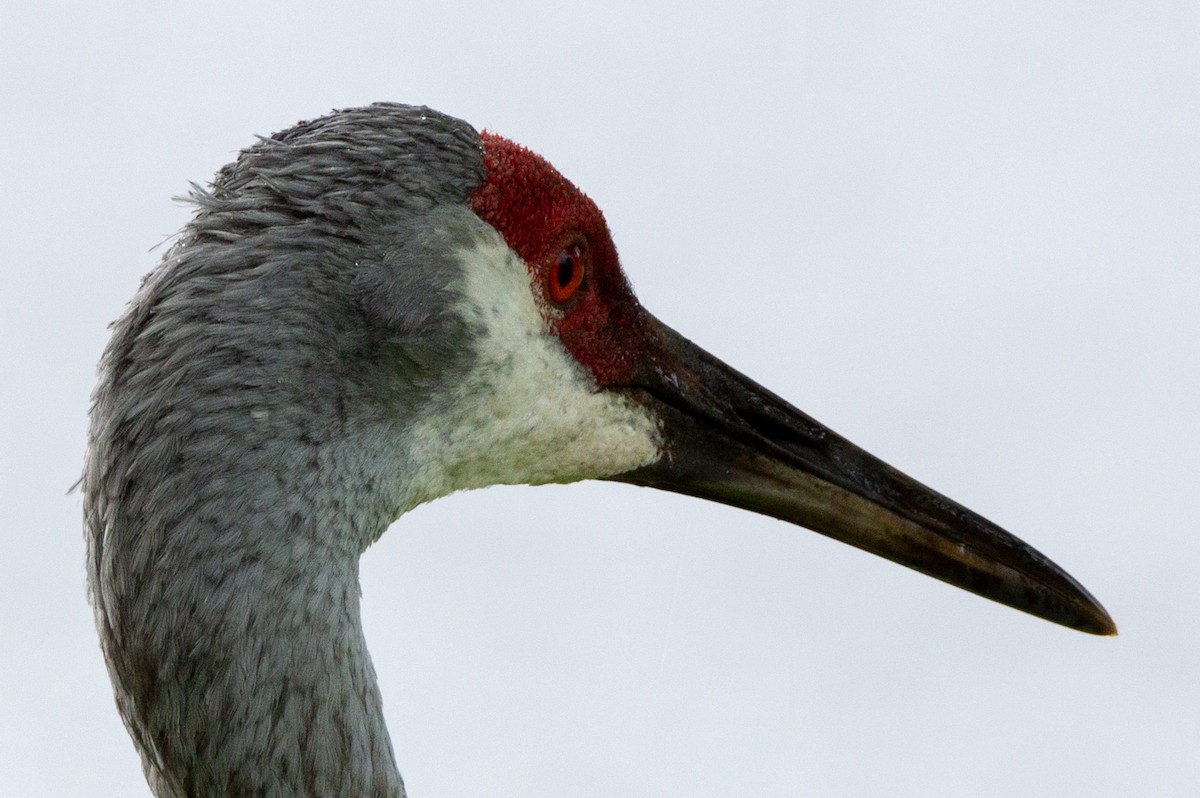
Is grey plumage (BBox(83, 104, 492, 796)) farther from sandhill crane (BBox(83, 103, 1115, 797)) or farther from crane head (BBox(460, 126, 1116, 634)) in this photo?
crane head (BBox(460, 126, 1116, 634))

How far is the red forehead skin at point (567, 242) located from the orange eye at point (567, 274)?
2 centimetres

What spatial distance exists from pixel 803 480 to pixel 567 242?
75 cm

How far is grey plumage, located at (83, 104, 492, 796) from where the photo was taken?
2.39 m

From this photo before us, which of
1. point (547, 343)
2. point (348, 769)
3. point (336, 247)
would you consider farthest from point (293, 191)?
point (348, 769)

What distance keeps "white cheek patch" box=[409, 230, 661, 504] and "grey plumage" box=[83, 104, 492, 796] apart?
7 centimetres

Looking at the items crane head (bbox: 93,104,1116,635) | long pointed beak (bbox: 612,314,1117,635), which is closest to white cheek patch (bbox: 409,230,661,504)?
crane head (bbox: 93,104,1116,635)

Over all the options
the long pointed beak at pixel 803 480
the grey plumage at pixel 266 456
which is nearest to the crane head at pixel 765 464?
the long pointed beak at pixel 803 480

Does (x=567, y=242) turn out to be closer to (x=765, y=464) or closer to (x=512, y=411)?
→ (x=512, y=411)

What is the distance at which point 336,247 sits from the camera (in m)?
2.55

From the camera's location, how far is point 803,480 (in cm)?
323

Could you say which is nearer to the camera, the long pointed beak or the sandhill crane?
the sandhill crane

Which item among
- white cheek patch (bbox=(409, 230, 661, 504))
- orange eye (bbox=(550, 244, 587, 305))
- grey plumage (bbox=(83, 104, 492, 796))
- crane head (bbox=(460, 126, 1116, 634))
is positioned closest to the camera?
grey plumage (bbox=(83, 104, 492, 796))

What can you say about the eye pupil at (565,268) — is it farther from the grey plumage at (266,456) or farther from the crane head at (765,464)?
the grey plumage at (266,456)

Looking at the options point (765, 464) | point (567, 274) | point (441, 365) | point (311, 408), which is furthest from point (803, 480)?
point (311, 408)
